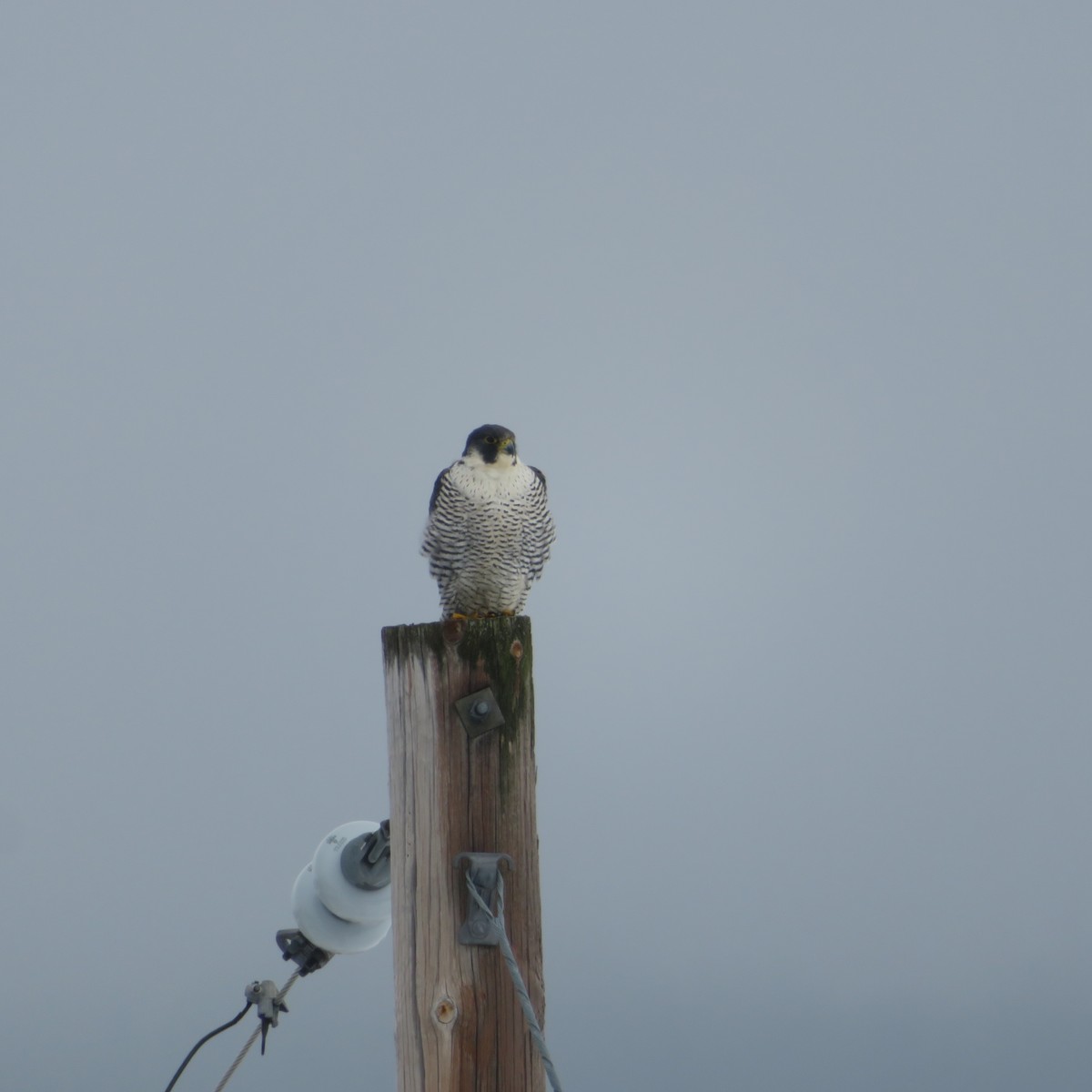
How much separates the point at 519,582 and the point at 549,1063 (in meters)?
4.81

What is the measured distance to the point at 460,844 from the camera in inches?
124

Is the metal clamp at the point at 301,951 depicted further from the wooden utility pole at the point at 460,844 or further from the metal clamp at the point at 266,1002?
the wooden utility pole at the point at 460,844

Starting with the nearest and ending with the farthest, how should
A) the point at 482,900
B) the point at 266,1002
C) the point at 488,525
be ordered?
the point at 482,900
the point at 266,1002
the point at 488,525

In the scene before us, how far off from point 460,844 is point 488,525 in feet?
14.2

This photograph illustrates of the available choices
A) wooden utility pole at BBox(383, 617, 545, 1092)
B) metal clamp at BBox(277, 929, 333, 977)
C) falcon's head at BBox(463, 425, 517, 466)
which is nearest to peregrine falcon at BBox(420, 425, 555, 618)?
falcon's head at BBox(463, 425, 517, 466)

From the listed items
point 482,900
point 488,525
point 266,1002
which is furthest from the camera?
point 488,525

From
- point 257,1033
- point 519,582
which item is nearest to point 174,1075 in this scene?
point 257,1033

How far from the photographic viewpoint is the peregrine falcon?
24.4 ft

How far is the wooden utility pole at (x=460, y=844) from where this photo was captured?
3.11 m

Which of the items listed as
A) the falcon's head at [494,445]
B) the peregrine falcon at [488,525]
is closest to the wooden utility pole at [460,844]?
the peregrine falcon at [488,525]

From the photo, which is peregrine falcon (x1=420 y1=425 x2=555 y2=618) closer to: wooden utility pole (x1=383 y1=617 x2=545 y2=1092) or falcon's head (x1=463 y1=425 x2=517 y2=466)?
falcon's head (x1=463 y1=425 x2=517 y2=466)

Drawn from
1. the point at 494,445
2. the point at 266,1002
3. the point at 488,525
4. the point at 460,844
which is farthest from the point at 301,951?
the point at 494,445

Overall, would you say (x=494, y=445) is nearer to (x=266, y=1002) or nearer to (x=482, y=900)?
(x=266, y=1002)

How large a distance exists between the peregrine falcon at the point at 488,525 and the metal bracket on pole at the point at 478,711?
4.25 metres
